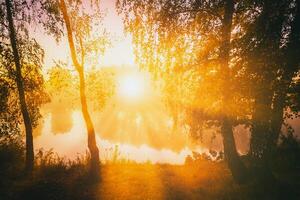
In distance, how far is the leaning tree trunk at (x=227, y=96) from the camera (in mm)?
7648

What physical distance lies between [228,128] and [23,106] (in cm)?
818

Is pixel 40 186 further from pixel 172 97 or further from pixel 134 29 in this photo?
pixel 134 29

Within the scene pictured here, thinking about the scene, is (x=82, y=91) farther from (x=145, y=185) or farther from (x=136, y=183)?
(x=145, y=185)

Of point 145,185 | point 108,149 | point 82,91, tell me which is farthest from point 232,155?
point 108,149

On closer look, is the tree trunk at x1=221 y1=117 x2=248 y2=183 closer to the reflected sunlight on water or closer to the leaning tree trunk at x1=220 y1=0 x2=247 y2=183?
the leaning tree trunk at x1=220 y1=0 x2=247 y2=183

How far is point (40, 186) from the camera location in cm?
863

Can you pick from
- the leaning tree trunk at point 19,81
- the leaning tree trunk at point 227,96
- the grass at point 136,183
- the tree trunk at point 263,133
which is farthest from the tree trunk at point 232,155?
the leaning tree trunk at point 19,81

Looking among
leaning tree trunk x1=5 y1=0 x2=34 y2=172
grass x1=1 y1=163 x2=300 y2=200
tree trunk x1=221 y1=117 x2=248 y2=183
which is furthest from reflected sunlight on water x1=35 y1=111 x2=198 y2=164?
tree trunk x1=221 y1=117 x2=248 y2=183

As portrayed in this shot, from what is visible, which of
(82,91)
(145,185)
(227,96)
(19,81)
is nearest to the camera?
(227,96)

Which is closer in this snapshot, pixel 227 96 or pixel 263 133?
pixel 227 96

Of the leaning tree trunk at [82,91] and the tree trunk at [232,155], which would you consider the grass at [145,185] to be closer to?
the tree trunk at [232,155]

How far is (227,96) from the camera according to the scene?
825cm

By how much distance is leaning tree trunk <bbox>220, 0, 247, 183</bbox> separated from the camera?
7.65 m

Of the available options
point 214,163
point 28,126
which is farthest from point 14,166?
point 214,163
